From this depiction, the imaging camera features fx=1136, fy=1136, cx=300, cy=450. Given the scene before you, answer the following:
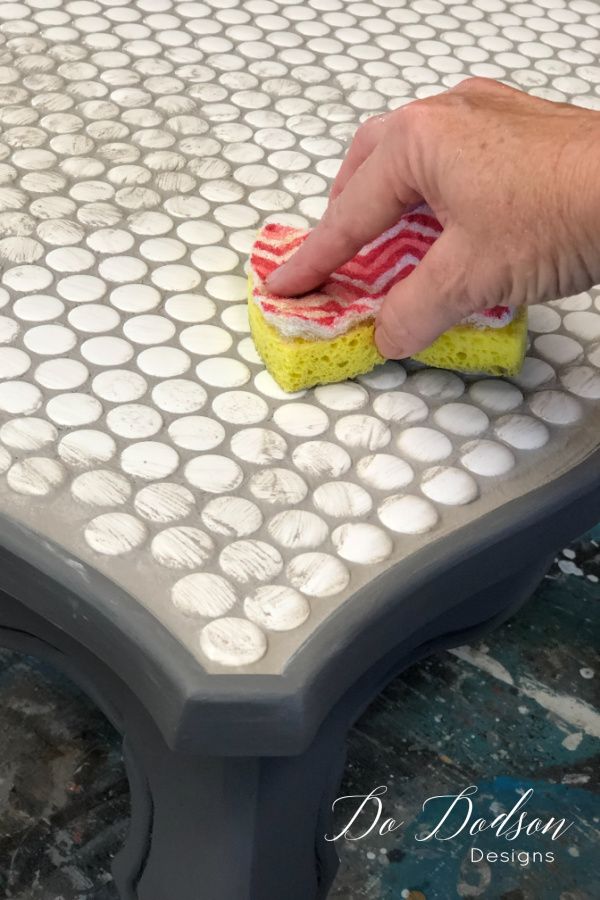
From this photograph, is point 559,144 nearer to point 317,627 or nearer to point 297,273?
point 297,273

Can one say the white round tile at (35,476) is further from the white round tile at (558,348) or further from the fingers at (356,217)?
the white round tile at (558,348)

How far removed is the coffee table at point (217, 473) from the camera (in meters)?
0.67

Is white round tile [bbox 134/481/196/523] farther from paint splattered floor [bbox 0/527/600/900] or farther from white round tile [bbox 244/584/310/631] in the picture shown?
paint splattered floor [bbox 0/527/600/900]

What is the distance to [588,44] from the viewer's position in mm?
1312

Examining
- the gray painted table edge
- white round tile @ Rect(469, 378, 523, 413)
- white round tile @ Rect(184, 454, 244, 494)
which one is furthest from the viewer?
white round tile @ Rect(469, 378, 523, 413)

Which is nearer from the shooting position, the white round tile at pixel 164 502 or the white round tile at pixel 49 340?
the white round tile at pixel 164 502

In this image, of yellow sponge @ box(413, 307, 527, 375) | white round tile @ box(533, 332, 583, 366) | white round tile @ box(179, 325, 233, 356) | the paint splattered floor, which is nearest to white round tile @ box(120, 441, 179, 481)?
white round tile @ box(179, 325, 233, 356)

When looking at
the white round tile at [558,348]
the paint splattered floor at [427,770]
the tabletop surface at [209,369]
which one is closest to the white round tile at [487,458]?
the tabletop surface at [209,369]

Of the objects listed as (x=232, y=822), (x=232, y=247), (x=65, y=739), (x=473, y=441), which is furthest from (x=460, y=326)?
(x=65, y=739)

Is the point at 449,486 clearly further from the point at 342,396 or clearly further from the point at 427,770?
the point at 427,770

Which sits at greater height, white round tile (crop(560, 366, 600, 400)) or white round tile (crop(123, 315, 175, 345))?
white round tile (crop(123, 315, 175, 345))

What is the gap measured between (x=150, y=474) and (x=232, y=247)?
278 mm

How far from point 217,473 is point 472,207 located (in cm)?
25

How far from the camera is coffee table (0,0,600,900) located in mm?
668
